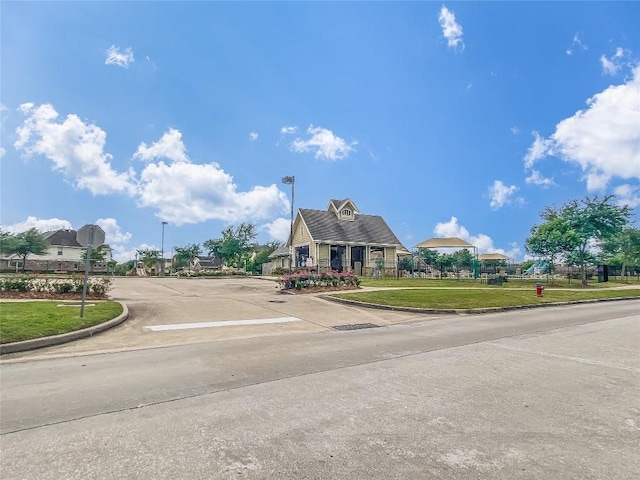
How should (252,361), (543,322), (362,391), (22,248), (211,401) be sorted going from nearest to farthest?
(211,401) < (362,391) < (252,361) < (543,322) < (22,248)

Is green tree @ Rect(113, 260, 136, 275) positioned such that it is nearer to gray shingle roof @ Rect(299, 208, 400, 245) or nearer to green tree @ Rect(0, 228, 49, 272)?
green tree @ Rect(0, 228, 49, 272)

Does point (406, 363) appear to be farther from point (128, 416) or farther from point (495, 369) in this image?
point (128, 416)

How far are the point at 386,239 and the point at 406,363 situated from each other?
35.8 m

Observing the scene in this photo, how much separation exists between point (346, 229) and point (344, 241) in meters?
2.20

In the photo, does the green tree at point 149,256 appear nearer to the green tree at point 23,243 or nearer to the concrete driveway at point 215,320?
the green tree at point 23,243

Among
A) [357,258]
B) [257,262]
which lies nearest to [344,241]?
[357,258]

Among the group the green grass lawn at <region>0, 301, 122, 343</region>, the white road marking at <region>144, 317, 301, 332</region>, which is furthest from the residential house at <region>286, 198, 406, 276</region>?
the green grass lawn at <region>0, 301, 122, 343</region>

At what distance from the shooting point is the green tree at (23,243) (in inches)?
1820

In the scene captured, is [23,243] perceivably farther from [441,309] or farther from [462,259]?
[462,259]

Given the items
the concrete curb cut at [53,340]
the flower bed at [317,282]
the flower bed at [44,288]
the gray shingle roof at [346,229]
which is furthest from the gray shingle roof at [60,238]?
the concrete curb cut at [53,340]

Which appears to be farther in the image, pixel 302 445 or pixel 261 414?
pixel 261 414

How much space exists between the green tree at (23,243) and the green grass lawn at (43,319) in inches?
1716

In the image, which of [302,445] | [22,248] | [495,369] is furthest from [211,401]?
[22,248]

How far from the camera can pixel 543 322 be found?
12.2 m
